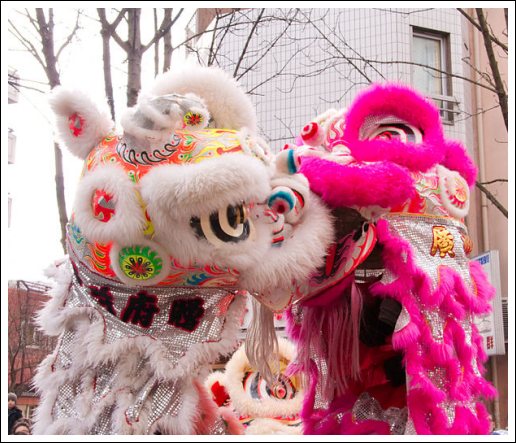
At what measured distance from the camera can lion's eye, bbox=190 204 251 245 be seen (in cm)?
138

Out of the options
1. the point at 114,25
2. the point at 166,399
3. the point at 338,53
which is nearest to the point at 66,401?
the point at 166,399

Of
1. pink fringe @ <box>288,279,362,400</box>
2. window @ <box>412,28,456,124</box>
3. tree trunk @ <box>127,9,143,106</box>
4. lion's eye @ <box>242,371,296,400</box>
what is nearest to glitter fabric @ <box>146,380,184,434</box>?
pink fringe @ <box>288,279,362,400</box>

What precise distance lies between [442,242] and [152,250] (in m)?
0.85

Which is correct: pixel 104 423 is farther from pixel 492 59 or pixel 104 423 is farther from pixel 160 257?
pixel 492 59

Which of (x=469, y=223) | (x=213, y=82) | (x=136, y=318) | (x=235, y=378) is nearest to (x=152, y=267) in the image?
(x=136, y=318)

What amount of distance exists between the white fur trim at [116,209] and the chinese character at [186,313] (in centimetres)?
21

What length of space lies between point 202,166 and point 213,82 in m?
0.37

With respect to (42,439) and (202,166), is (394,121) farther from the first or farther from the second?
(42,439)

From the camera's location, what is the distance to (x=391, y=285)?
1726mm

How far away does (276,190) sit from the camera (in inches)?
59.1

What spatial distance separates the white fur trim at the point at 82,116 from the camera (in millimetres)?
1487

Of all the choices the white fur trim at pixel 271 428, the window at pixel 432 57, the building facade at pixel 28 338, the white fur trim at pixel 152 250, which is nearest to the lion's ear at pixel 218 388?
the white fur trim at pixel 271 428

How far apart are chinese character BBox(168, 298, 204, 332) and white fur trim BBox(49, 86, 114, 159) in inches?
16.6

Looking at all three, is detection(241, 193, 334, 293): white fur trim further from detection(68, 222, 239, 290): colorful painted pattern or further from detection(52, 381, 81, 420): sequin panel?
detection(52, 381, 81, 420): sequin panel
